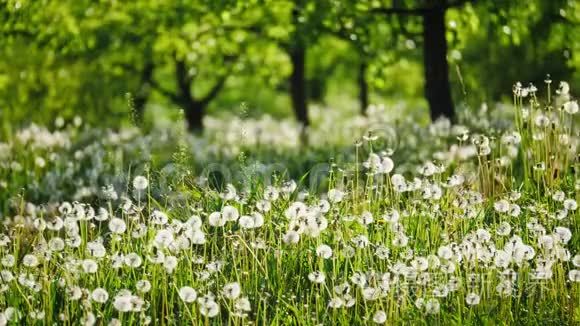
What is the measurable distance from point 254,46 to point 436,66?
16.2 ft

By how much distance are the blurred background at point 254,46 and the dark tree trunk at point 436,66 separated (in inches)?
0.5

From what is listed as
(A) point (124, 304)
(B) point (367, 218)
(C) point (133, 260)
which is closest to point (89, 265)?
(C) point (133, 260)

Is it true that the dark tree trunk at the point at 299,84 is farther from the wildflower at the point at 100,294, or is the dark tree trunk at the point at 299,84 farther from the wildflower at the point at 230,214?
the wildflower at the point at 100,294

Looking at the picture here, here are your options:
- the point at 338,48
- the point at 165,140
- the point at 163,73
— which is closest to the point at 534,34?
the point at 165,140

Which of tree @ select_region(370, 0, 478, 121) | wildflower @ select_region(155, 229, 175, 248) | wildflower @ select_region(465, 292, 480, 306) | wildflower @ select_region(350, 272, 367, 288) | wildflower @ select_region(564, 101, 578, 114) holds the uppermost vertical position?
tree @ select_region(370, 0, 478, 121)

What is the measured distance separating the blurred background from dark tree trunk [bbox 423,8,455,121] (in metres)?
0.01

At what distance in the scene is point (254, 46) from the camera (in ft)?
44.1

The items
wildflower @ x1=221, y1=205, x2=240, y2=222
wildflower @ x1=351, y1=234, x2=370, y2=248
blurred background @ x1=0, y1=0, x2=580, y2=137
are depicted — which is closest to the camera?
wildflower @ x1=351, y1=234, x2=370, y2=248

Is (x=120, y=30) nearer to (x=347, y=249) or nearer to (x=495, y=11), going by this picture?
(x=495, y=11)

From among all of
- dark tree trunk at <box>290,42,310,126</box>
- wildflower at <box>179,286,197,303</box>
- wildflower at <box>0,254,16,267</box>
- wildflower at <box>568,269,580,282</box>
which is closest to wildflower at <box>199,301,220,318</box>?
wildflower at <box>179,286,197,303</box>

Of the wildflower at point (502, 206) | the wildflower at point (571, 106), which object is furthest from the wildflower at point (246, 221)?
the wildflower at point (571, 106)

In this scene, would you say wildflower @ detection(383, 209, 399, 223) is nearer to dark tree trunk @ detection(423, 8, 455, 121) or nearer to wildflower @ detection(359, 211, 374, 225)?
wildflower @ detection(359, 211, 374, 225)

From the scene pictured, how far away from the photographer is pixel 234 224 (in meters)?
5.04

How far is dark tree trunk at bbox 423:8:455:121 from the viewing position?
9031 mm
